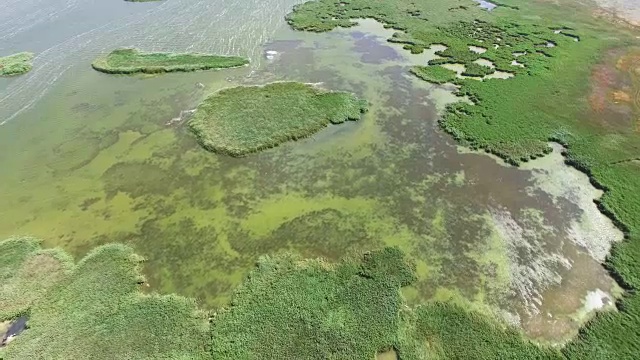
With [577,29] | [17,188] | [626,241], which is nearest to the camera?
[626,241]

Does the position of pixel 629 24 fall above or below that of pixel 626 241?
above

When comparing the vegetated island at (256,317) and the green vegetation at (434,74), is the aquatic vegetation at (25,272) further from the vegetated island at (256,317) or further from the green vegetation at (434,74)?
the green vegetation at (434,74)

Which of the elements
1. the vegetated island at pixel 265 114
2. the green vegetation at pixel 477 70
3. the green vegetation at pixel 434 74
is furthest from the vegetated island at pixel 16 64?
the green vegetation at pixel 477 70

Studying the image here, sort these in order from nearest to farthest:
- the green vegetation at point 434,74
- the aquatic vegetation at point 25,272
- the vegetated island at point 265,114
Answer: the aquatic vegetation at point 25,272 → the vegetated island at point 265,114 → the green vegetation at point 434,74

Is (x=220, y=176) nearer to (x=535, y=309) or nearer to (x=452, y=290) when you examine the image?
(x=452, y=290)

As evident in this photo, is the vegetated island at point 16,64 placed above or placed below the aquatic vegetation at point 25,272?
above

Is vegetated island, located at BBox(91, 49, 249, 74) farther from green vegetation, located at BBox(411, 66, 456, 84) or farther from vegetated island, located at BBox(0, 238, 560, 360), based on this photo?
vegetated island, located at BBox(0, 238, 560, 360)

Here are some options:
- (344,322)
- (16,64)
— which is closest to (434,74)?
(344,322)

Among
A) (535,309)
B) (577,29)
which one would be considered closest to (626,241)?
(535,309)
